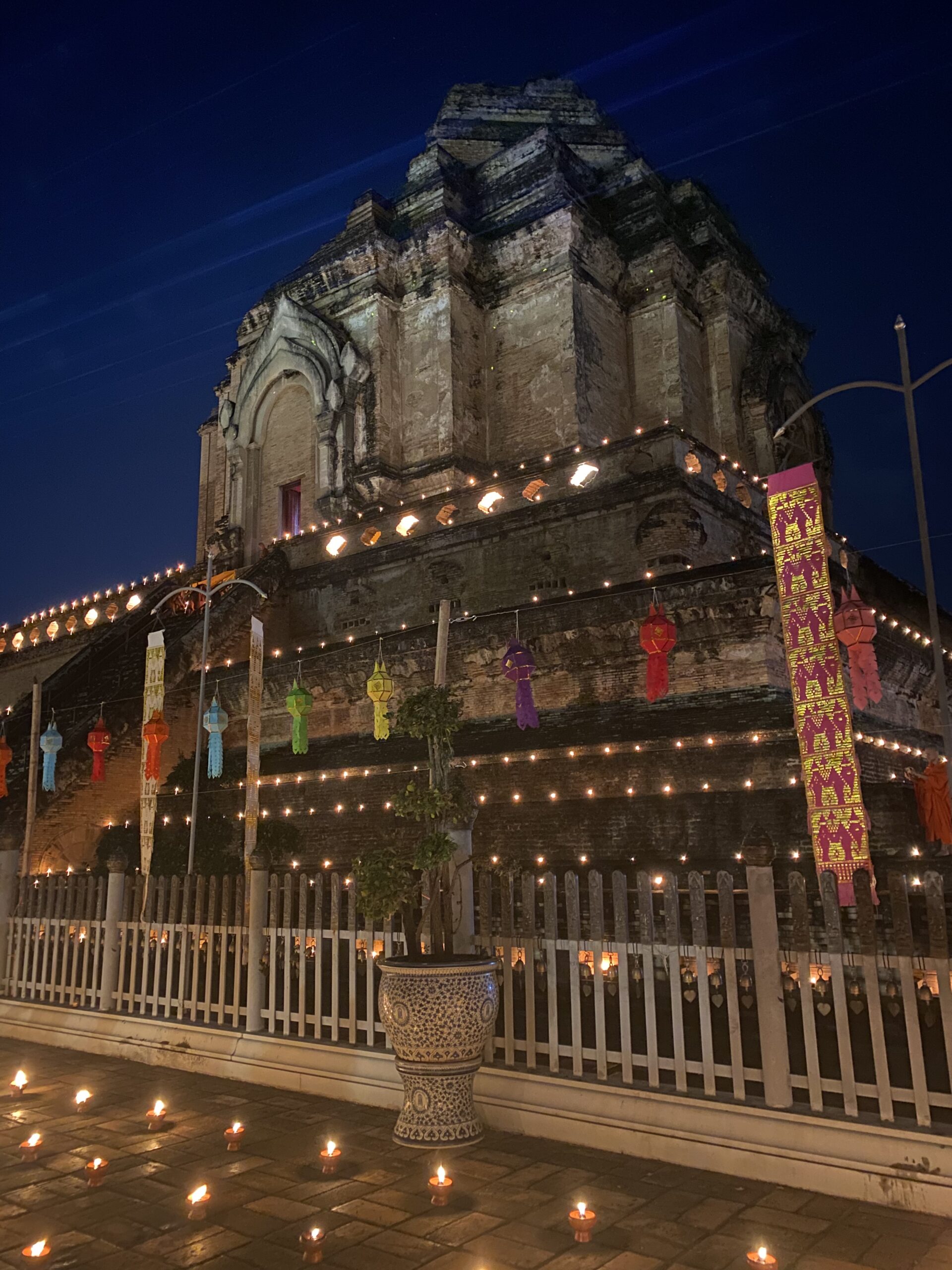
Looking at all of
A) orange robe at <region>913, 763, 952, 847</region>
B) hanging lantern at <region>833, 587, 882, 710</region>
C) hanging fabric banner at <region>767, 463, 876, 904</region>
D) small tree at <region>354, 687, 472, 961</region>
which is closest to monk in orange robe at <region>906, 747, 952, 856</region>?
orange robe at <region>913, 763, 952, 847</region>

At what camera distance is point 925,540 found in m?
7.46

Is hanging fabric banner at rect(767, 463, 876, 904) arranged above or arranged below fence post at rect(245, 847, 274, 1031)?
above

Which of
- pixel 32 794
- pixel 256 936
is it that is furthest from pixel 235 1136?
pixel 32 794

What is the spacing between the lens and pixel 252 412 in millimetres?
25547

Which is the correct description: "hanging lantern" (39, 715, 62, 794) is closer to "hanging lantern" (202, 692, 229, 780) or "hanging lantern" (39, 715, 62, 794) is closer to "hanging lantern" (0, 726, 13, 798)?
"hanging lantern" (0, 726, 13, 798)

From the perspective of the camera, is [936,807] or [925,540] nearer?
[925,540]

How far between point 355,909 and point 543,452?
1601 cm

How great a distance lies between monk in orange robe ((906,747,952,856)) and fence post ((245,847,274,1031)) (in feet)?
22.9

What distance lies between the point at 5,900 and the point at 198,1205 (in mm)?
6148

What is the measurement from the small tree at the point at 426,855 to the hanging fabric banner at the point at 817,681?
4.23m

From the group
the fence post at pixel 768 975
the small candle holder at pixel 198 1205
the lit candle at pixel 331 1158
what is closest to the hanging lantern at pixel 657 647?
the fence post at pixel 768 975

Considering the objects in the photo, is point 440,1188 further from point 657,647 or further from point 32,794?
point 32,794

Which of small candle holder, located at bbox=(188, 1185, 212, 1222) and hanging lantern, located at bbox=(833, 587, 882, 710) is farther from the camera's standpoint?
hanging lantern, located at bbox=(833, 587, 882, 710)

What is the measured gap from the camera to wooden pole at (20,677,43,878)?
14.1m
